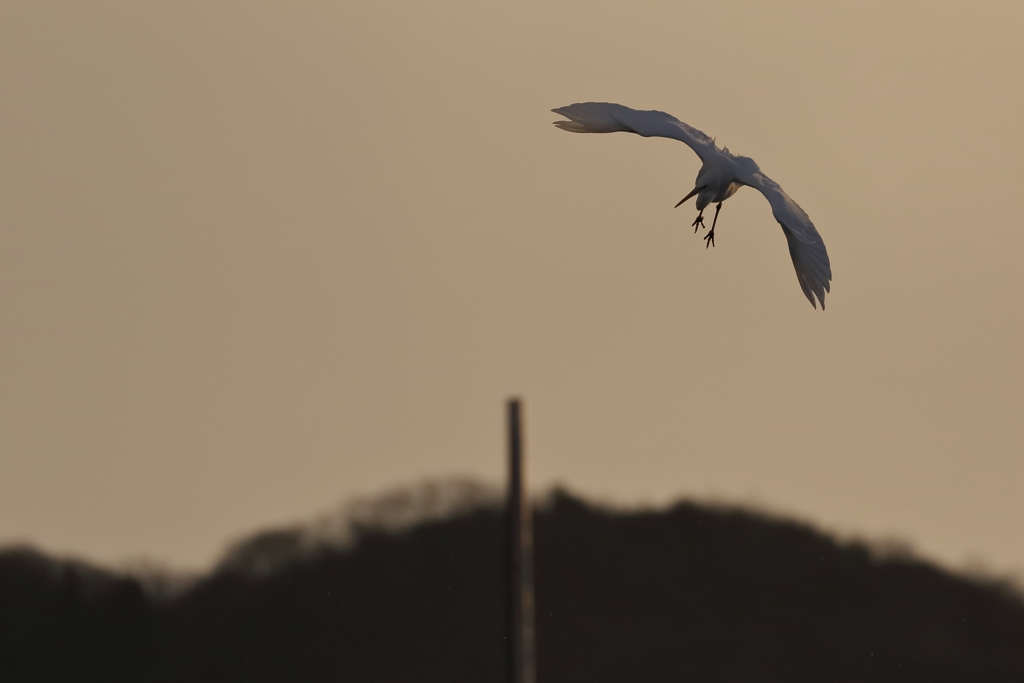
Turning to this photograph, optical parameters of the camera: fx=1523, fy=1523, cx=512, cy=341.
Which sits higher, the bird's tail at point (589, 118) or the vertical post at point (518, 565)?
the bird's tail at point (589, 118)

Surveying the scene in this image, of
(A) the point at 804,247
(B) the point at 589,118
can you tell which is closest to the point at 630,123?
(B) the point at 589,118

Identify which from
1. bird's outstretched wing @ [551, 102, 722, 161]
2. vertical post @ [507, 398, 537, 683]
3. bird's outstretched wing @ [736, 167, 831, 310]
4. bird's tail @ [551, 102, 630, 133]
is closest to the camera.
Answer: vertical post @ [507, 398, 537, 683]

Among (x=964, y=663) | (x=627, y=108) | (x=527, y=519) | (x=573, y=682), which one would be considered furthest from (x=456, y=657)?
(x=527, y=519)

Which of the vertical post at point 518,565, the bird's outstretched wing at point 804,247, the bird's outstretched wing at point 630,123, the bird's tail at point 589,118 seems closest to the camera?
the vertical post at point 518,565

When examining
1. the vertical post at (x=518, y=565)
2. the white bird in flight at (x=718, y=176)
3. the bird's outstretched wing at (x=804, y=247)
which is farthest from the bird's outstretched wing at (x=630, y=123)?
the vertical post at (x=518, y=565)

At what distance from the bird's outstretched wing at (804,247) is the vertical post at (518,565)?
6.15 metres

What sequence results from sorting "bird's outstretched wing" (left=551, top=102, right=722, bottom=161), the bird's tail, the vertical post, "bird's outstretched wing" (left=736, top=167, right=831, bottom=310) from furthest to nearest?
the bird's tail → "bird's outstretched wing" (left=551, top=102, right=722, bottom=161) → "bird's outstretched wing" (left=736, top=167, right=831, bottom=310) → the vertical post

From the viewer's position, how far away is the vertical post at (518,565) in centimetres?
1103

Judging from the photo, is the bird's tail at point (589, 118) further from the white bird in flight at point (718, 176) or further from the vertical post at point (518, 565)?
the vertical post at point (518, 565)

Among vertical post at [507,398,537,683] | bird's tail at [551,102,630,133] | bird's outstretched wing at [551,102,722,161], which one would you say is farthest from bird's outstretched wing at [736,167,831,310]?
vertical post at [507,398,537,683]

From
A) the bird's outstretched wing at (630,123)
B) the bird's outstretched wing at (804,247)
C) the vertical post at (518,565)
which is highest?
the bird's outstretched wing at (630,123)

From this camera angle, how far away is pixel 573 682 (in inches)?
1785

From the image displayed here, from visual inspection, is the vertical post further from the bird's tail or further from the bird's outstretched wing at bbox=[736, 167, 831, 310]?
the bird's tail

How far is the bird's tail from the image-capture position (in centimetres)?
1848
